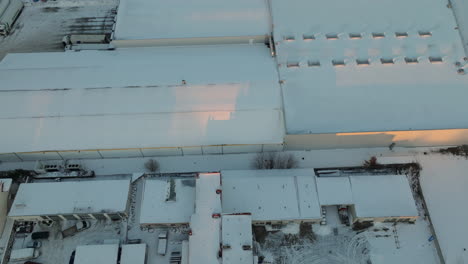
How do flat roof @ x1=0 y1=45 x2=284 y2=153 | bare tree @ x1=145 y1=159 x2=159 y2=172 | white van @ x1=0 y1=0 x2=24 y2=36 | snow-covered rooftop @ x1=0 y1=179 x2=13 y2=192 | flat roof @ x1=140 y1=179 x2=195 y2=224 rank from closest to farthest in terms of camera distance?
flat roof @ x1=140 y1=179 x2=195 y2=224 < snow-covered rooftop @ x1=0 y1=179 x2=13 y2=192 < flat roof @ x1=0 y1=45 x2=284 y2=153 < bare tree @ x1=145 y1=159 x2=159 y2=172 < white van @ x1=0 y1=0 x2=24 y2=36

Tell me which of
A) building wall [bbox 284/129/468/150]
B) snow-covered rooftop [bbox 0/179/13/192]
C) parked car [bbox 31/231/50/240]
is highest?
building wall [bbox 284/129/468/150]

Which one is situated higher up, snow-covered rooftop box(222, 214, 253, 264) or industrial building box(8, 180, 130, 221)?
industrial building box(8, 180, 130, 221)

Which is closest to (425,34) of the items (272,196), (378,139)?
(378,139)

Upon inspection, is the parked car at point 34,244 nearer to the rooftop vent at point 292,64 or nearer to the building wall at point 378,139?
the building wall at point 378,139

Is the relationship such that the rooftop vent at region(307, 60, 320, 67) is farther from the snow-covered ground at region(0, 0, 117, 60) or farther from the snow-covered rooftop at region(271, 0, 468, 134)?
the snow-covered ground at region(0, 0, 117, 60)

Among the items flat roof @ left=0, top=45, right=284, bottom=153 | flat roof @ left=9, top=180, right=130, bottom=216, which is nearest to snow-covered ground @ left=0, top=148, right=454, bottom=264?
flat roof @ left=9, top=180, right=130, bottom=216

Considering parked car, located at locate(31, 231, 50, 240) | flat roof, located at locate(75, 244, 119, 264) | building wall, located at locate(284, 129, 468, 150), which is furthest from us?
building wall, located at locate(284, 129, 468, 150)

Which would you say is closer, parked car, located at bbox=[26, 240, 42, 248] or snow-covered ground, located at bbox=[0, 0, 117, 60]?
parked car, located at bbox=[26, 240, 42, 248]
